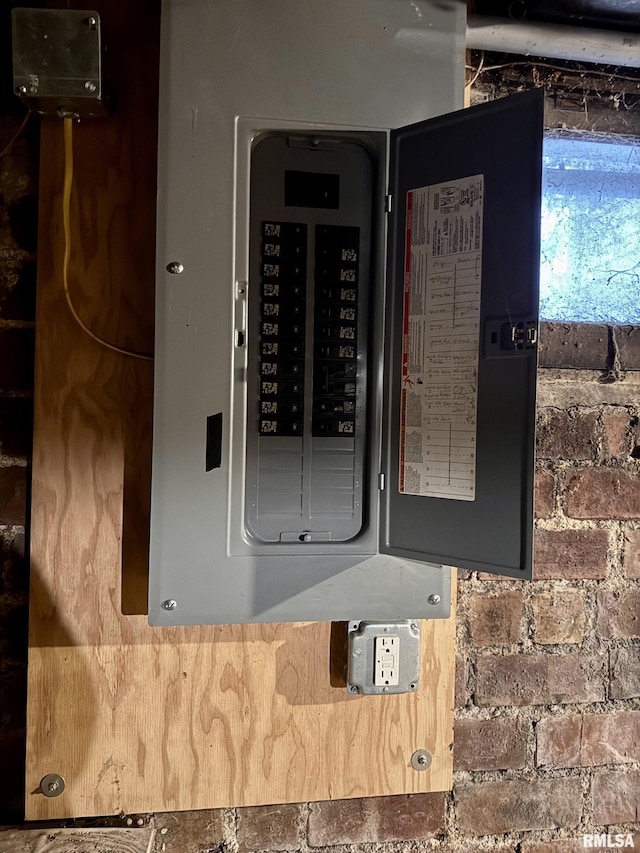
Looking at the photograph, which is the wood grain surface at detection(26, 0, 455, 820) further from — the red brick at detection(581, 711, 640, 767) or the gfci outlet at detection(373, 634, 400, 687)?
the red brick at detection(581, 711, 640, 767)

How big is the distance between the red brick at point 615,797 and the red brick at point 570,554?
1.04 ft

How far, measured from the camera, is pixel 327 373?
76 centimetres

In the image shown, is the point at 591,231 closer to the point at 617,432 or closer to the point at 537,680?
the point at 617,432

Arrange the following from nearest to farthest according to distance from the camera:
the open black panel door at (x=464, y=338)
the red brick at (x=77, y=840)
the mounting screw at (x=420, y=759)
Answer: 1. the open black panel door at (x=464, y=338)
2. the red brick at (x=77, y=840)
3. the mounting screw at (x=420, y=759)

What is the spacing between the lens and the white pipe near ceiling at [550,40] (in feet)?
2.89

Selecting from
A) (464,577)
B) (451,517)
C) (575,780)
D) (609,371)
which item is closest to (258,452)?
(451,517)

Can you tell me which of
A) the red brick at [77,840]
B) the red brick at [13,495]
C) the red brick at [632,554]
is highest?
the red brick at [13,495]

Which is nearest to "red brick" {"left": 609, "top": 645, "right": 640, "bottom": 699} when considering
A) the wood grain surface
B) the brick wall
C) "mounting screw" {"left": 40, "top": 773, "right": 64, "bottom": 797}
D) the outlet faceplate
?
the brick wall

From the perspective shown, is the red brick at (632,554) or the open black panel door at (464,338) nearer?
the open black panel door at (464,338)

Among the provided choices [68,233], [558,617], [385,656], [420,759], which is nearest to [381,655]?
[385,656]

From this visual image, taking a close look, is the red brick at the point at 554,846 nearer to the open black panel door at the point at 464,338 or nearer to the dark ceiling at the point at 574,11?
the open black panel door at the point at 464,338

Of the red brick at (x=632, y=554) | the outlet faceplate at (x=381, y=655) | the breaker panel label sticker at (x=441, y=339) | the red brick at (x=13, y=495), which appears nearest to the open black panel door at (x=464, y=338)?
the breaker panel label sticker at (x=441, y=339)

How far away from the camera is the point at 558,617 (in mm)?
972

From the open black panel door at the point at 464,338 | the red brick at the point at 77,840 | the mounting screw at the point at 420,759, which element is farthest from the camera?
the mounting screw at the point at 420,759
